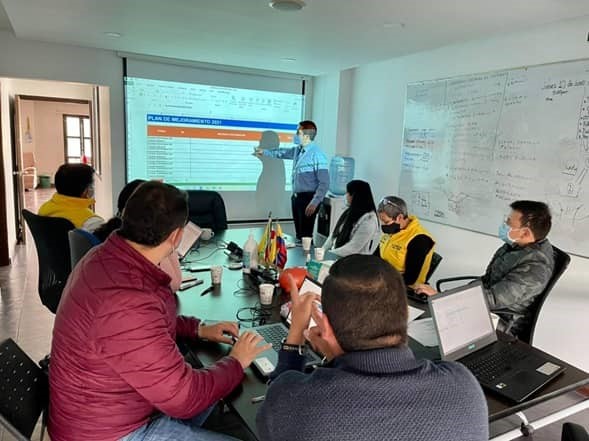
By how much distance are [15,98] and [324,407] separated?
6928mm

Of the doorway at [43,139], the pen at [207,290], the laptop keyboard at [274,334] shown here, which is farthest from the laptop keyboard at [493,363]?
the doorway at [43,139]

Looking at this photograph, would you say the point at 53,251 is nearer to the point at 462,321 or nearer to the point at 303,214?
the point at 462,321

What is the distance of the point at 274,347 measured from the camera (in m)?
1.53

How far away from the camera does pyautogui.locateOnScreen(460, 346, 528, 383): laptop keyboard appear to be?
140cm

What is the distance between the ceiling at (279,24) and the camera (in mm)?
2777

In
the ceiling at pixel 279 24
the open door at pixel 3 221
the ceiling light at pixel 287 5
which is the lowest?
the open door at pixel 3 221

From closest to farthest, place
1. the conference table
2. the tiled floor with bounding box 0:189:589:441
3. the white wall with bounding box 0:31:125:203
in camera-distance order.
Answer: the conference table
the tiled floor with bounding box 0:189:589:441
the white wall with bounding box 0:31:125:203

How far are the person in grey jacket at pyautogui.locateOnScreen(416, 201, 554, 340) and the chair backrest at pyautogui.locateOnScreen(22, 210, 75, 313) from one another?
1.93 meters

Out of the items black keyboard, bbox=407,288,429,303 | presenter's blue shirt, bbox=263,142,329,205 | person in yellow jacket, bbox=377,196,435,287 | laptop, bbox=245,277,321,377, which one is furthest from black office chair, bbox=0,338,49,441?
presenter's blue shirt, bbox=263,142,329,205

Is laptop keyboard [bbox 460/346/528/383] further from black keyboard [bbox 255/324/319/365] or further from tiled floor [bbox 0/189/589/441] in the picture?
tiled floor [bbox 0/189/589/441]

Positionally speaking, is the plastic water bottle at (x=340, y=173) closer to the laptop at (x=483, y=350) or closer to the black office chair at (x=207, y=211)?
the black office chair at (x=207, y=211)

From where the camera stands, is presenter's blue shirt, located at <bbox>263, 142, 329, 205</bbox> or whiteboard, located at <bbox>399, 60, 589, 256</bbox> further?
presenter's blue shirt, located at <bbox>263, 142, 329, 205</bbox>

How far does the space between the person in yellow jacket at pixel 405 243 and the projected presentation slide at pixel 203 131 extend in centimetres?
308

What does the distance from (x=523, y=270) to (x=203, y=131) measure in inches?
160
